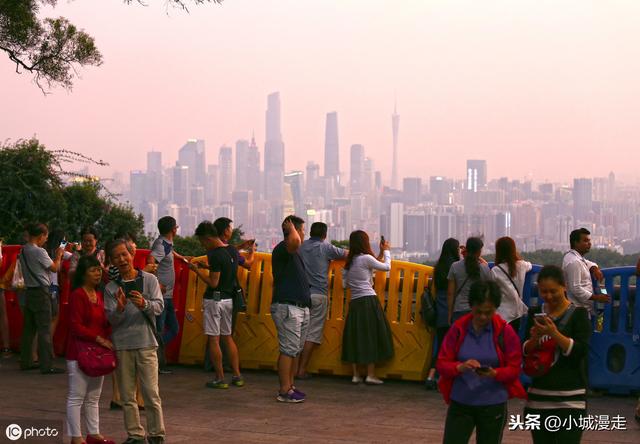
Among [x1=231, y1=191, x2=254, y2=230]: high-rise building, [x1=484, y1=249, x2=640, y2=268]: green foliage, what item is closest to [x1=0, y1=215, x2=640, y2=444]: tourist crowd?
[x1=484, y1=249, x2=640, y2=268]: green foliage

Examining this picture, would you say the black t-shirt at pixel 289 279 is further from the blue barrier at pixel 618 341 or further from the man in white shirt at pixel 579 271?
the blue barrier at pixel 618 341

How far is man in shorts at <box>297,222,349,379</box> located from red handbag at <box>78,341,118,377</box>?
360 centimetres

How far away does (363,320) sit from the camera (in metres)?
10.7

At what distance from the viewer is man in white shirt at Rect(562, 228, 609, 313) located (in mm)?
9469

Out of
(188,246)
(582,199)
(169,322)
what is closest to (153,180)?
(582,199)

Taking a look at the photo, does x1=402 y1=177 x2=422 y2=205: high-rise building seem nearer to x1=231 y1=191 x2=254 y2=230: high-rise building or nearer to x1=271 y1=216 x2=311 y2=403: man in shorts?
x1=231 y1=191 x2=254 y2=230: high-rise building

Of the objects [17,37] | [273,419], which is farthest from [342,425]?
[17,37]

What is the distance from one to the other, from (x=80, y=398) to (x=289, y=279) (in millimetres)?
2755

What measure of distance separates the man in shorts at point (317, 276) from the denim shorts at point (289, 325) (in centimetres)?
100

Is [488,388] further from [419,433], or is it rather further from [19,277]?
[19,277]

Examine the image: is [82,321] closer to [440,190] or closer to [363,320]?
[363,320]

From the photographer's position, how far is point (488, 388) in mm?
5695

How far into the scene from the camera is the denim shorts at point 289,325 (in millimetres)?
9625

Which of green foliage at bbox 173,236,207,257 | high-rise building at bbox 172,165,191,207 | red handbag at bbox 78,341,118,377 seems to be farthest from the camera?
high-rise building at bbox 172,165,191,207
